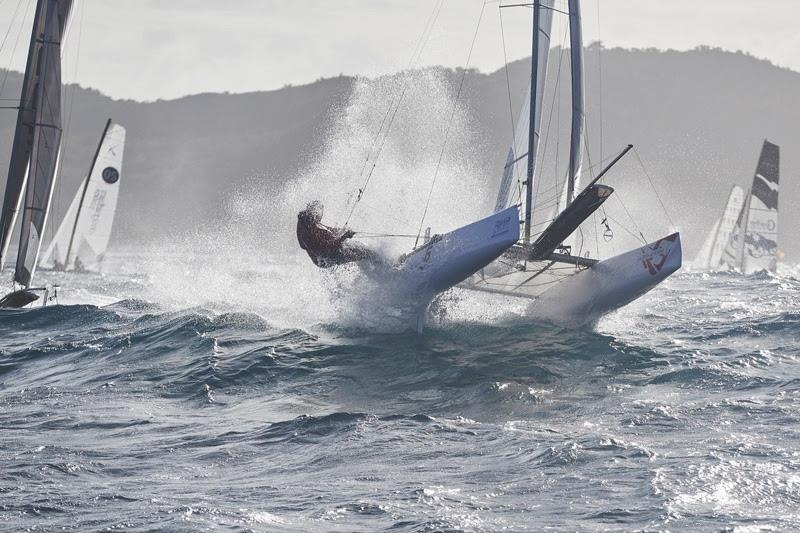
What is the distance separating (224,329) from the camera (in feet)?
48.0

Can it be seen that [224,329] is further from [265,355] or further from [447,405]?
[447,405]

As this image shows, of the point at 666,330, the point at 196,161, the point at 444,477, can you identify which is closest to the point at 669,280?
the point at 666,330

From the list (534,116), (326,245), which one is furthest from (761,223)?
(326,245)

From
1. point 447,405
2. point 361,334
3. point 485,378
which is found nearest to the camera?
point 447,405

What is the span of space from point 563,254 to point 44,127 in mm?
8933

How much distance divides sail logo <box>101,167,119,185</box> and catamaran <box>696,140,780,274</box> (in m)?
22.5

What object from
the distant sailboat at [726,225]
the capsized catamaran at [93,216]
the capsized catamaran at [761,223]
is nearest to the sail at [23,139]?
the capsized catamaran at [93,216]

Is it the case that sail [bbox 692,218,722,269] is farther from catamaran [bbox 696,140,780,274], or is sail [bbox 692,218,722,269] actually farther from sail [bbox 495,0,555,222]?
sail [bbox 495,0,555,222]

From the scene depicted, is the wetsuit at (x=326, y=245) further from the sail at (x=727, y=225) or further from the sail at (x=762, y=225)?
the sail at (x=727, y=225)

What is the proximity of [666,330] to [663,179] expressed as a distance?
133285 millimetres

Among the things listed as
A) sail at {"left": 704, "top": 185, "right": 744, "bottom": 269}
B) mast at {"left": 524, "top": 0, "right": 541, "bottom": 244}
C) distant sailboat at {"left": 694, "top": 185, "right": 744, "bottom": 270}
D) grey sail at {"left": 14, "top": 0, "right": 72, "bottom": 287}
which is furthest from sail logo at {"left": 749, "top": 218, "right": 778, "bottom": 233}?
grey sail at {"left": 14, "top": 0, "right": 72, "bottom": 287}

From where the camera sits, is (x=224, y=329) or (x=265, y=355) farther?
(x=224, y=329)

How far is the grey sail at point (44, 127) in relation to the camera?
16859 mm

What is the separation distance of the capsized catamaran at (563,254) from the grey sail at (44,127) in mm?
7604
